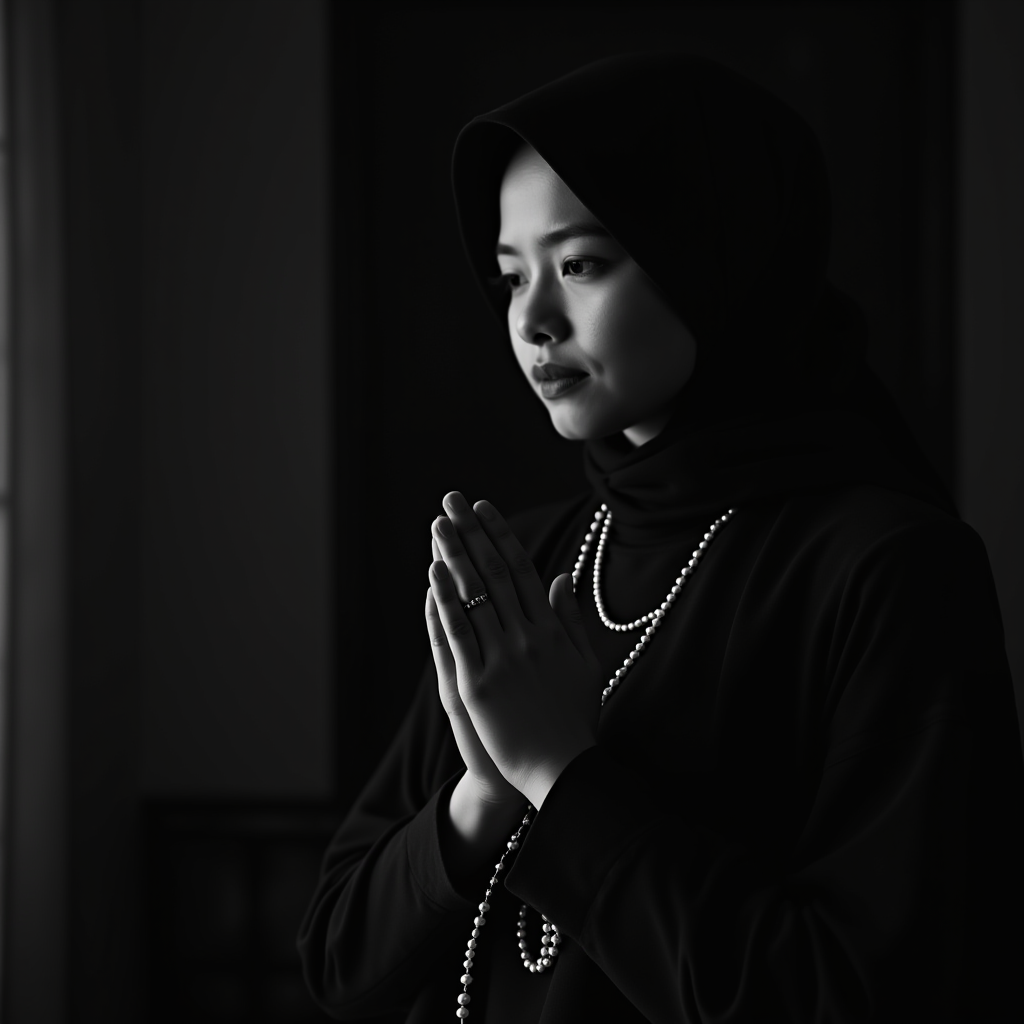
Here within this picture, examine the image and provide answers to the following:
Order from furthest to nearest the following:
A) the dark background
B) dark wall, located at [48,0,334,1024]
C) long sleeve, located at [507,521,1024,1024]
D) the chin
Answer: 1. dark wall, located at [48,0,334,1024]
2. the dark background
3. the chin
4. long sleeve, located at [507,521,1024,1024]

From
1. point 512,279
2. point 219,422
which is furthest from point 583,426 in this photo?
point 219,422

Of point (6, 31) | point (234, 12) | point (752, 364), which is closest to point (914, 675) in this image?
point (752, 364)

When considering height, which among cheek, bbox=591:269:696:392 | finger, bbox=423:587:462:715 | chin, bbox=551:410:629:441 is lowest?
finger, bbox=423:587:462:715

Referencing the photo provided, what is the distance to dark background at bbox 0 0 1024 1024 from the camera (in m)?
1.47

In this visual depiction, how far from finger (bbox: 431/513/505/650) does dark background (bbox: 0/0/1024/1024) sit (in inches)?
31.8

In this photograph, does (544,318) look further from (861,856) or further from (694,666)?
(861,856)

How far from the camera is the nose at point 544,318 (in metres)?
0.80

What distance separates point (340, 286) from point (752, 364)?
88 cm

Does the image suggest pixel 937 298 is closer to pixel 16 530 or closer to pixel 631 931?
pixel 631 931

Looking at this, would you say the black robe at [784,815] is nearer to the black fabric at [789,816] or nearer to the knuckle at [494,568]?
the black fabric at [789,816]

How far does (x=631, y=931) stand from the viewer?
642 millimetres

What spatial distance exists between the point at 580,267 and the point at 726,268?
12 cm

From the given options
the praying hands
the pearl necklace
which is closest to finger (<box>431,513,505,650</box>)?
the praying hands

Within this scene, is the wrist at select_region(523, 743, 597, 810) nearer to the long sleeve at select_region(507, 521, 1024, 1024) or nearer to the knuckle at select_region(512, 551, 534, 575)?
the long sleeve at select_region(507, 521, 1024, 1024)
